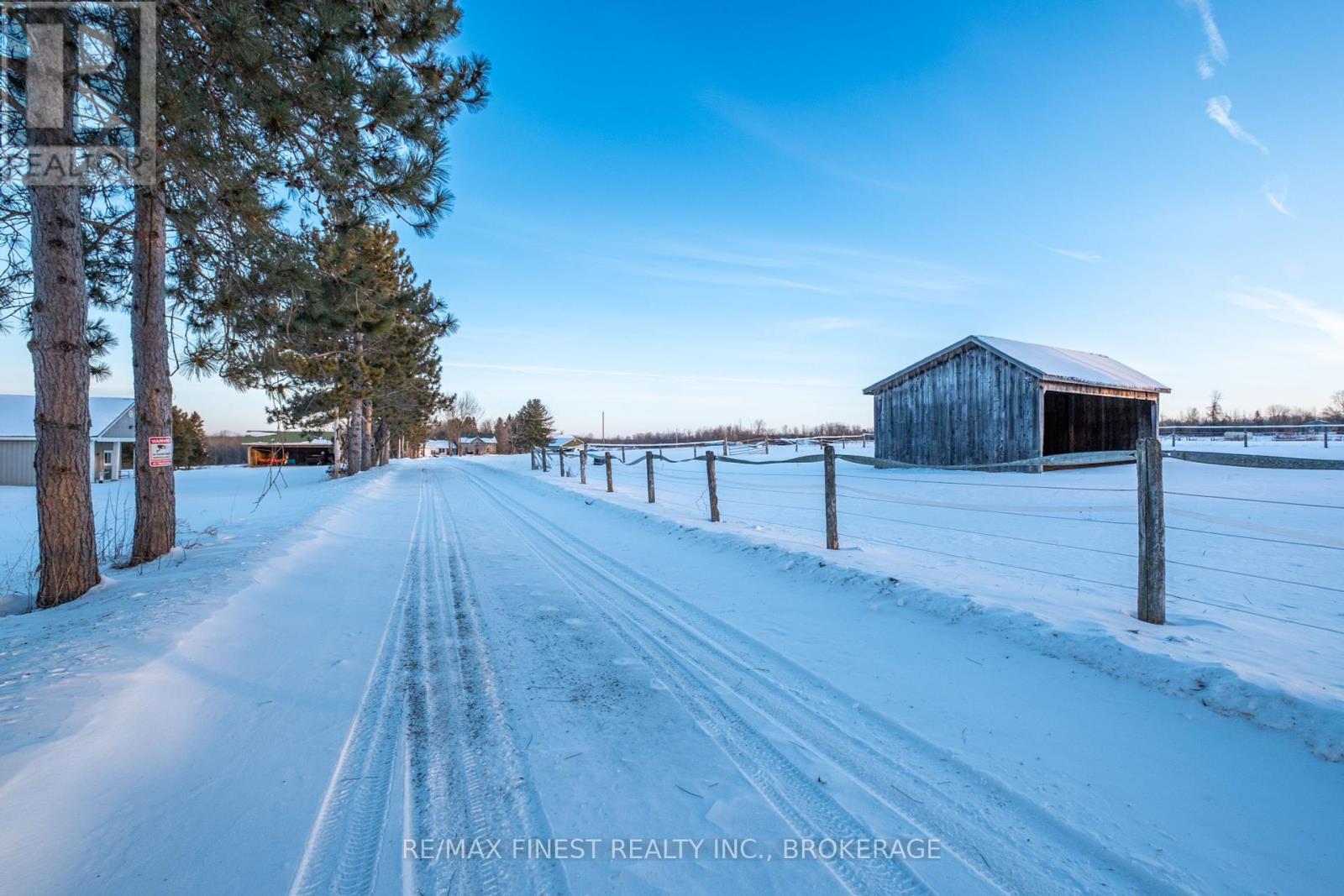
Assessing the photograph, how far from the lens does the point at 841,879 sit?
195cm

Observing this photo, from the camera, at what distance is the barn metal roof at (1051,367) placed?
1666cm

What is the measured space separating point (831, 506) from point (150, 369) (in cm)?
775

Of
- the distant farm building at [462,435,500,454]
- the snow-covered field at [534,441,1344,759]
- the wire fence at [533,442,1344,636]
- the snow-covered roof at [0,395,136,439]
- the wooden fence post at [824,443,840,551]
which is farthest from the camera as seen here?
the distant farm building at [462,435,500,454]

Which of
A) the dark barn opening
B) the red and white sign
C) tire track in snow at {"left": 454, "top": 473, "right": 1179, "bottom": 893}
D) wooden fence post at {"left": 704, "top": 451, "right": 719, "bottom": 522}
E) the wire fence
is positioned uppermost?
the dark barn opening

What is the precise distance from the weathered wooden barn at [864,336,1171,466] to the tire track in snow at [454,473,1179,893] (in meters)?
15.7

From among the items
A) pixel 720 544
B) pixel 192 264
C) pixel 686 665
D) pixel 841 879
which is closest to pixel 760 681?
pixel 686 665

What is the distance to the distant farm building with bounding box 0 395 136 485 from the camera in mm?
27422

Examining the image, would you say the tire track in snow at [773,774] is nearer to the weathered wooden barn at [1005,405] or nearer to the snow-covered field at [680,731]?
the snow-covered field at [680,731]

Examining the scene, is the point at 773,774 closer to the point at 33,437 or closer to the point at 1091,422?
the point at 1091,422

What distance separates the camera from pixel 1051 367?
55.8ft

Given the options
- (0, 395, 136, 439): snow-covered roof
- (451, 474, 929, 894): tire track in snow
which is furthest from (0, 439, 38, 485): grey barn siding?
(451, 474, 929, 894): tire track in snow

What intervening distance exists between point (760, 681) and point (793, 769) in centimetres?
87

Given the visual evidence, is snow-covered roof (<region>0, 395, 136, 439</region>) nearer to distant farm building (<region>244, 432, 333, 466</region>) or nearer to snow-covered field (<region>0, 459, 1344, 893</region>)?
distant farm building (<region>244, 432, 333, 466</region>)

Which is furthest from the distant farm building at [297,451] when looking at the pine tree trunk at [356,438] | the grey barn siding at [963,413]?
the grey barn siding at [963,413]
